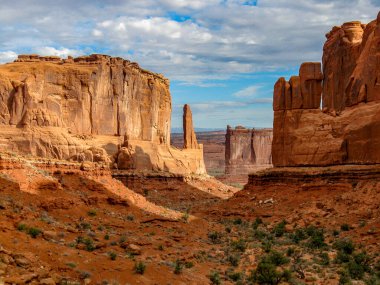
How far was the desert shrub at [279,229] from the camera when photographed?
131 feet

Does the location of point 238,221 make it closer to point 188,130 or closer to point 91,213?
point 91,213

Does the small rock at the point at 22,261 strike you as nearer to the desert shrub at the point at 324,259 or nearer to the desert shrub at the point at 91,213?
the desert shrub at the point at 91,213

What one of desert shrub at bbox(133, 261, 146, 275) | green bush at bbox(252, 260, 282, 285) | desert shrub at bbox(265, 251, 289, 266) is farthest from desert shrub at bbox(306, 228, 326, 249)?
desert shrub at bbox(133, 261, 146, 275)

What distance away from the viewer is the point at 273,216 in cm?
4475

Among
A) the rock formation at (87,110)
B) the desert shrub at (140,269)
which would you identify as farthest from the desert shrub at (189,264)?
the rock formation at (87,110)

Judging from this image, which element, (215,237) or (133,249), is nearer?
(133,249)

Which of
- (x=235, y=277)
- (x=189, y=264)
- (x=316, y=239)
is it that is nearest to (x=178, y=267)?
(x=189, y=264)

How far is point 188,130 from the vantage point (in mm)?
92375

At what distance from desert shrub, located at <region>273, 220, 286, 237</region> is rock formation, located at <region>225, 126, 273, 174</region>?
271ft

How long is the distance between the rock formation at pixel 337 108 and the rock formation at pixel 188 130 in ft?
117

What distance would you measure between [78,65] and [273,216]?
105ft

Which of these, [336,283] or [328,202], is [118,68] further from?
[336,283]

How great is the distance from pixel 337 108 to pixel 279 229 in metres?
19.7

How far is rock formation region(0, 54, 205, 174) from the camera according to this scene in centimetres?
5631
